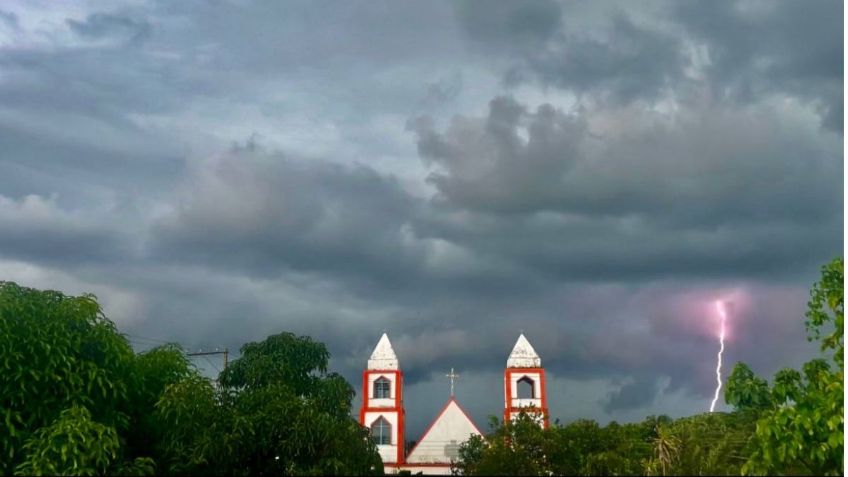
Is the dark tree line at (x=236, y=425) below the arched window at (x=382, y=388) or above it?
below

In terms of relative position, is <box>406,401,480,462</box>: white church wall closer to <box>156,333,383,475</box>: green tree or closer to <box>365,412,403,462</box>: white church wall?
<box>365,412,403,462</box>: white church wall

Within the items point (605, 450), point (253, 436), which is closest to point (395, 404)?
point (253, 436)

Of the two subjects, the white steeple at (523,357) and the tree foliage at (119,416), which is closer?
the tree foliage at (119,416)

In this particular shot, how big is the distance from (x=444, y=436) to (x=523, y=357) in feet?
25.0

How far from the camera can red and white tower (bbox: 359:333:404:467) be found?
51.5 m

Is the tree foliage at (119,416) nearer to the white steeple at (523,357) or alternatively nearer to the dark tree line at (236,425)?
the dark tree line at (236,425)

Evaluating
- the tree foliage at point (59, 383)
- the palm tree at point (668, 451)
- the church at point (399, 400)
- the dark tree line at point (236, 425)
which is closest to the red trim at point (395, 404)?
the church at point (399, 400)

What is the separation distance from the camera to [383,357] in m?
53.3

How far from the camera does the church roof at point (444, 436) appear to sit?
5249cm

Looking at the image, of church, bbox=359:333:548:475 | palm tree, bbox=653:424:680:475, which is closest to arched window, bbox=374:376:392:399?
church, bbox=359:333:548:475

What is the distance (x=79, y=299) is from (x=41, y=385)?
262 centimetres

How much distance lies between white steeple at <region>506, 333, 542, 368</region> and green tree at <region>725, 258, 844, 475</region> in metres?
33.2

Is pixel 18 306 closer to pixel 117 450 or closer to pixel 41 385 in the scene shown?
pixel 41 385

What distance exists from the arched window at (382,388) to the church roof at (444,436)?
3825 mm
